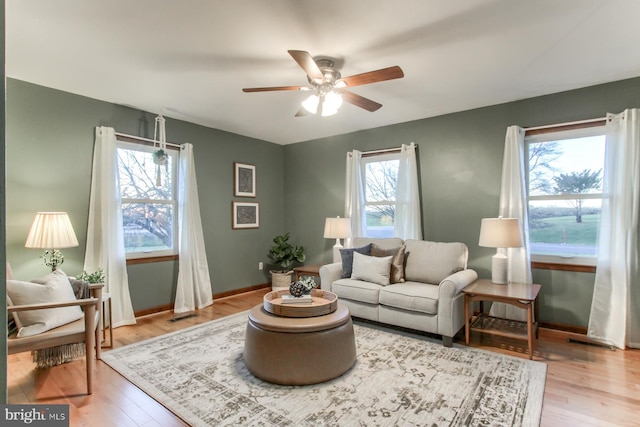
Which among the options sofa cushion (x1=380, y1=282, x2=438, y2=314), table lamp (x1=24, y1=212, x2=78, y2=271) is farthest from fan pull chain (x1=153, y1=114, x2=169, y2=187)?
sofa cushion (x1=380, y1=282, x2=438, y2=314)

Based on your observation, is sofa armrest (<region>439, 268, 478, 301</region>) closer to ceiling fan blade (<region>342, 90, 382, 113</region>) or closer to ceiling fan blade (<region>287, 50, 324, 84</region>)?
ceiling fan blade (<region>342, 90, 382, 113</region>)

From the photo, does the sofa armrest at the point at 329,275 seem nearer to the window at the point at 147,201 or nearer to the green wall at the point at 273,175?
the green wall at the point at 273,175

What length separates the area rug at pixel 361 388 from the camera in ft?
6.46

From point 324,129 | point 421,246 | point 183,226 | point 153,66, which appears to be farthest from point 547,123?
point 183,226

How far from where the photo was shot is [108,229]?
11.7ft

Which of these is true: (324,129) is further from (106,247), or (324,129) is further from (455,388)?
(455,388)

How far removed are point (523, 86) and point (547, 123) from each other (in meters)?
0.57

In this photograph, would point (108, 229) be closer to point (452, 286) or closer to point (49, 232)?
point (49, 232)

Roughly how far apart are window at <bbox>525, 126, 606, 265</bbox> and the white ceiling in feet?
1.89

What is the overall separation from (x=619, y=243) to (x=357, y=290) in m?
2.56

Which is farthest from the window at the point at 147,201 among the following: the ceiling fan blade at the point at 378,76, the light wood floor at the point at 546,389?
the ceiling fan blade at the point at 378,76

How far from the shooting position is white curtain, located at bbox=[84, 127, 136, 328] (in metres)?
3.53

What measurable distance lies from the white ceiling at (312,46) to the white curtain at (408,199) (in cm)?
87

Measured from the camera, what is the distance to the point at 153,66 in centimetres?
280
